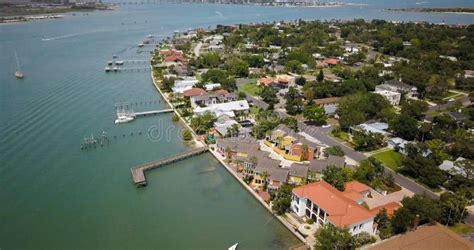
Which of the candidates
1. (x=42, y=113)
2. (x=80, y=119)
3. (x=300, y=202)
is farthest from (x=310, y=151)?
(x=42, y=113)

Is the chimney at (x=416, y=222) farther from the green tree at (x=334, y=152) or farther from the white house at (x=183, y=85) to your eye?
the white house at (x=183, y=85)

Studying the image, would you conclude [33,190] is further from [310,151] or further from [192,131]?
[310,151]

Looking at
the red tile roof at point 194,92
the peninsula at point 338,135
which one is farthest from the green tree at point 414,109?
the red tile roof at point 194,92

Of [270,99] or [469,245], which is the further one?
[270,99]

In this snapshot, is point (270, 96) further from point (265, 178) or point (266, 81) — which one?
point (265, 178)

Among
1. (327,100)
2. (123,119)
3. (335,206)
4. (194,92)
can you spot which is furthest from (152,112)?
(335,206)

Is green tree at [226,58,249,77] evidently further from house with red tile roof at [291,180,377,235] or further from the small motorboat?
house with red tile roof at [291,180,377,235]
